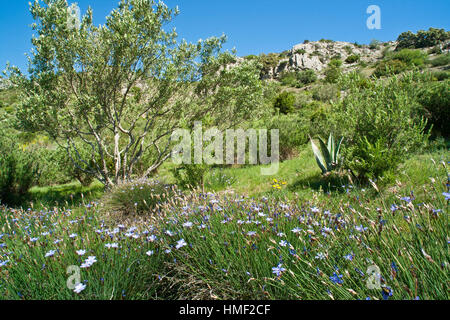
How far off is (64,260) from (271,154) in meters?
7.70

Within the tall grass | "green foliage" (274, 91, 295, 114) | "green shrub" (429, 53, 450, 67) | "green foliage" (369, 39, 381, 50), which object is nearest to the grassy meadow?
the tall grass

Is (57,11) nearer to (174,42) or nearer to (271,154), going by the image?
(174,42)

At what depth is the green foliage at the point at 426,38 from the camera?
40.5 m

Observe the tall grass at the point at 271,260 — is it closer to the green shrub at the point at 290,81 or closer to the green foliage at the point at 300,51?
the green shrub at the point at 290,81

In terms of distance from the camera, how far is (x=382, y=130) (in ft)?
14.9

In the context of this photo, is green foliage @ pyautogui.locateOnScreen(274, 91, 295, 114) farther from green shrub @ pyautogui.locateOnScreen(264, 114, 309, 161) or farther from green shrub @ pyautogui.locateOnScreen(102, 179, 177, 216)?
green shrub @ pyautogui.locateOnScreen(102, 179, 177, 216)

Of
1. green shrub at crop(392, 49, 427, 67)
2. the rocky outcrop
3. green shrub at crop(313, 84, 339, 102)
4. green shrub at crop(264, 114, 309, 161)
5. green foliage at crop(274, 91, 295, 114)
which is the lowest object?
green shrub at crop(264, 114, 309, 161)

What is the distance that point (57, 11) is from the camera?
5.02 m

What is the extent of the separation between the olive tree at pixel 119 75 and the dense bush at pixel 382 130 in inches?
129

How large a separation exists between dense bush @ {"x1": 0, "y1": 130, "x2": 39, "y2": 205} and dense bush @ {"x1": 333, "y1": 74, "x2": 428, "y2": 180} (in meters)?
8.53

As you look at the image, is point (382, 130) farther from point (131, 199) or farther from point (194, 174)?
point (131, 199)

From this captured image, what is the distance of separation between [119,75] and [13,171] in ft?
13.9

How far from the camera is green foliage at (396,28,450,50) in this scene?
40500mm

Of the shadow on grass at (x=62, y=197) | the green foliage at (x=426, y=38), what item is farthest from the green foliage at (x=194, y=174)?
the green foliage at (x=426, y=38)
